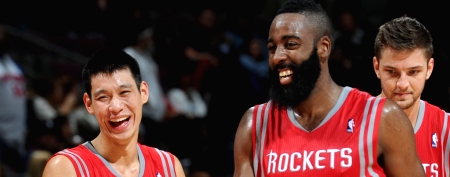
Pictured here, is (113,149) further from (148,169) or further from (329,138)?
(329,138)

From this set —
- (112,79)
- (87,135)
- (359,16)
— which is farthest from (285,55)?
(359,16)

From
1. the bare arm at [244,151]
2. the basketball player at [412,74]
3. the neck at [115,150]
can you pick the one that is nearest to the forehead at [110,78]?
the neck at [115,150]

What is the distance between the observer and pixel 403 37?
4.66 metres

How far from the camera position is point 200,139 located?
29.3 ft

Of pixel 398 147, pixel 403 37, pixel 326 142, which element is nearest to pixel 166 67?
pixel 403 37

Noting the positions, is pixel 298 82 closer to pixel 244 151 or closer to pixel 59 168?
pixel 244 151

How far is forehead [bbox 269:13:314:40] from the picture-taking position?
13.5 feet

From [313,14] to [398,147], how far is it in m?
0.87

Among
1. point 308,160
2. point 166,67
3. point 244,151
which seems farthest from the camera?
point 166,67

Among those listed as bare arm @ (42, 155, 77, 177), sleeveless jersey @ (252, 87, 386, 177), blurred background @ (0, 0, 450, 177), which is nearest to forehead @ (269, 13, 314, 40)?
sleeveless jersey @ (252, 87, 386, 177)

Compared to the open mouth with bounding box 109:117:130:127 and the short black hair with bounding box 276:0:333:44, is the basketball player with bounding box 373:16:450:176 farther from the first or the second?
the open mouth with bounding box 109:117:130:127

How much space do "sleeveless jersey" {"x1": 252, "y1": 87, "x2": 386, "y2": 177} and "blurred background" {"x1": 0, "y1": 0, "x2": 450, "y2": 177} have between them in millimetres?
3536

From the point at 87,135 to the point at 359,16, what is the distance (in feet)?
17.5

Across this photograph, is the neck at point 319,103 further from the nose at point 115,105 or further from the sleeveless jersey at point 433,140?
the nose at point 115,105
